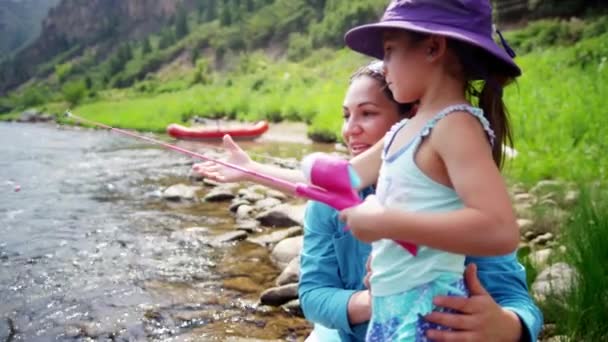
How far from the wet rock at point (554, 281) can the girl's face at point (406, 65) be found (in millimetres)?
1893

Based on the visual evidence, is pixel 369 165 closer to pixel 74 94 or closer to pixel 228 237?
pixel 228 237

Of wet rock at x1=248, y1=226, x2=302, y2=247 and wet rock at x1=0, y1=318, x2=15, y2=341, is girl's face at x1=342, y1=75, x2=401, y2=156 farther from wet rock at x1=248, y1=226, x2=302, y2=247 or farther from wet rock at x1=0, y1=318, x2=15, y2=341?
wet rock at x1=248, y1=226, x2=302, y2=247

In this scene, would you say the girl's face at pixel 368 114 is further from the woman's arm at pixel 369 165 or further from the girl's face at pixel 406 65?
the girl's face at pixel 406 65

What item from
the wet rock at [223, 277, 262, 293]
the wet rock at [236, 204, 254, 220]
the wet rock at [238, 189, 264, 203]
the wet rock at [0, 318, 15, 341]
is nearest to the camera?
the wet rock at [0, 318, 15, 341]

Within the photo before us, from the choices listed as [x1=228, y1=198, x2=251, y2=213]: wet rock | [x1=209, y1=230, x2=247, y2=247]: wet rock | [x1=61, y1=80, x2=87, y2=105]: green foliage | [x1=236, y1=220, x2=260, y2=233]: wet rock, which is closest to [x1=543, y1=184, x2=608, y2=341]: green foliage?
[x1=209, y1=230, x2=247, y2=247]: wet rock

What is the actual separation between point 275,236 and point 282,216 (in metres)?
0.62

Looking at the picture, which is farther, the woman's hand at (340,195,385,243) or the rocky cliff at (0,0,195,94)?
the rocky cliff at (0,0,195,94)

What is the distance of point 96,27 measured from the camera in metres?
117

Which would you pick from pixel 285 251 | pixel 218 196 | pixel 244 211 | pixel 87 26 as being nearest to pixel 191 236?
pixel 244 211

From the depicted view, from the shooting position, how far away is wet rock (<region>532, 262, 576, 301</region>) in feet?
10.0

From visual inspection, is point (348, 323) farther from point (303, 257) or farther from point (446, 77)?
point (446, 77)

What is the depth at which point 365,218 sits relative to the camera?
1220mm

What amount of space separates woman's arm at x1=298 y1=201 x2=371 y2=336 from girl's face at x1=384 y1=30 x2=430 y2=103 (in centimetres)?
50

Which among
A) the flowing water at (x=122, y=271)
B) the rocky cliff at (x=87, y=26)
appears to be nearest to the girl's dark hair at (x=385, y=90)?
the flowing water at (x=122, y=271)
